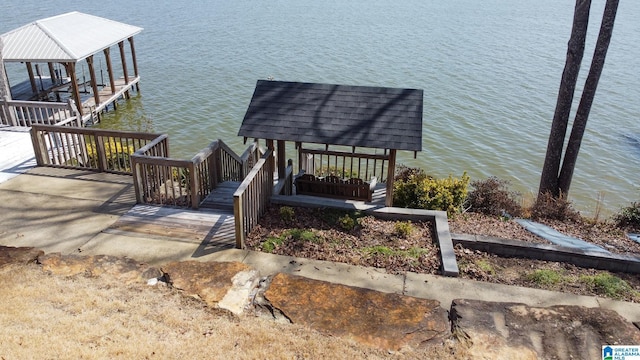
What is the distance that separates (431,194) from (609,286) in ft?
12.4

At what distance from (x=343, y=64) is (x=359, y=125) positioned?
2048 cm

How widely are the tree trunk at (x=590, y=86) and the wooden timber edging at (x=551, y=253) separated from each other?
13.9 feet

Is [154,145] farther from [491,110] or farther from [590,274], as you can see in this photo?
[491,110]

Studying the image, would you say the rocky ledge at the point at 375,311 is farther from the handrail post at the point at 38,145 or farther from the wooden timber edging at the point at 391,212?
the handrail post at the point at 38,145

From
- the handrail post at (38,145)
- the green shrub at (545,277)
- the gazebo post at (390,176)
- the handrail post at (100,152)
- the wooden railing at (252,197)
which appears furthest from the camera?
the handrail post at (38,145)

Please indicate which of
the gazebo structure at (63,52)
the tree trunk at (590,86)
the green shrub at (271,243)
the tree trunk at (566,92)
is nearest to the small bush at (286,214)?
the green shrub at (271,243)

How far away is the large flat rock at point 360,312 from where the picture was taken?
562 cm

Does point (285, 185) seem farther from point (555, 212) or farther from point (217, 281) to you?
point (555, 212)

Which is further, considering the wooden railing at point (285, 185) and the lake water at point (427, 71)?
the lake water at point (427, 71)

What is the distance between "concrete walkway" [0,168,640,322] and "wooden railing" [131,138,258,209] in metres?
0.49

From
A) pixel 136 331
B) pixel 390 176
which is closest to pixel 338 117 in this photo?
pixel 390 176

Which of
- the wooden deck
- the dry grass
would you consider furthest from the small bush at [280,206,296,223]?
the wooden deck

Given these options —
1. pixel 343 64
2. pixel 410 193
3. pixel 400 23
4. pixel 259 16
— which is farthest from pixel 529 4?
pixel 410 193

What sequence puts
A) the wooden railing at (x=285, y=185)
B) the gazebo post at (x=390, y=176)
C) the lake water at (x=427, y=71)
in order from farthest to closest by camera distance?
1. the lake water at (x=427, y=71)
2. the wooden railing at (x=285, y=185)
3. the gazebo post at (x=390, y=176)
